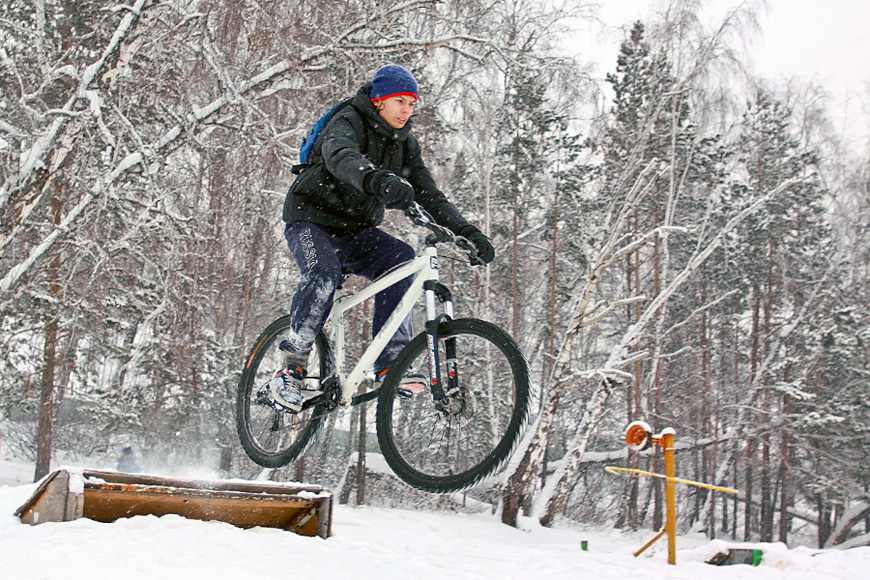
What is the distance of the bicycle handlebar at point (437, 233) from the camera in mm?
2871

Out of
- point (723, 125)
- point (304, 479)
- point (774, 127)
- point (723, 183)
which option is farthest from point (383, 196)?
point (774, 127)

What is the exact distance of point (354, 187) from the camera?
318 centimetres

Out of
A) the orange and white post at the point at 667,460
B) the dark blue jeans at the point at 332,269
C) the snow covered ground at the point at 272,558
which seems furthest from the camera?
the orange and white post at the point at 667,460

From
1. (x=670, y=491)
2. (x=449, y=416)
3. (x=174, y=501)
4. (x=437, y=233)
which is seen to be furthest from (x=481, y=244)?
(x=670, y=491)

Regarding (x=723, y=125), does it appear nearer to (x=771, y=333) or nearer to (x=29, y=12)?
(x=771, y=333)

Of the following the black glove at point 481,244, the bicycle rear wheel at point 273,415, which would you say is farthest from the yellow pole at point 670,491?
the black glove at point 481,244

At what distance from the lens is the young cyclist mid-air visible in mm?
3135

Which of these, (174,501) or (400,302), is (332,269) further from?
(174,501)

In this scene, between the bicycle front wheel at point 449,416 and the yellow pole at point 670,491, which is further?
the yellow pole at point 670,491

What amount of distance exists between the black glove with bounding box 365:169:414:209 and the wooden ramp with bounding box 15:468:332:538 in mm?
1894

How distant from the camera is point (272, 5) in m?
7.07

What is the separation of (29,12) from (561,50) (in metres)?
7.58

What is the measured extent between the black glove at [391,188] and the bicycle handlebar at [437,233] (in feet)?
0.27

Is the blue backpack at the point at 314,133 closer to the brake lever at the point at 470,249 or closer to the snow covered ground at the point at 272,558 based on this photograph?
the brake lever at the point at 470,249
